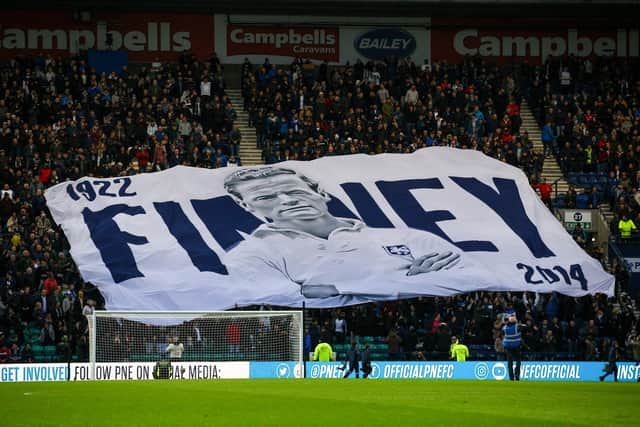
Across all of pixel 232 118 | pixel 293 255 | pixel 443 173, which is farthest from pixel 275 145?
pixel 293 255

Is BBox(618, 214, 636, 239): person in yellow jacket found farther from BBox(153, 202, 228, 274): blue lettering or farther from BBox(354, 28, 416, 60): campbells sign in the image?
BBox(354, 28, 416, 60): campbells sign

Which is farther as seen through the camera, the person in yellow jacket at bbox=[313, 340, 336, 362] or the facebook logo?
the facebook logo

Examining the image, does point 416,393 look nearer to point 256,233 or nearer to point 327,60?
point 256,233

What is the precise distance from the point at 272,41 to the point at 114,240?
71.0ft

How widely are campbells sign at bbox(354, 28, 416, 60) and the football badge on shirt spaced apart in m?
20.5

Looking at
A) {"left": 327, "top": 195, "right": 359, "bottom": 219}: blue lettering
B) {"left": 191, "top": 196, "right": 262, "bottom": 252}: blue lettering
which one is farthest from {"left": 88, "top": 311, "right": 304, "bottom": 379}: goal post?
{"left": 327, "top": 195, "right": 359, "bottom": 219}: blue lettering

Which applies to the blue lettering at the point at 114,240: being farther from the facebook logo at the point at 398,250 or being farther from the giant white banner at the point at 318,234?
the facebook logo at the point at 398,250

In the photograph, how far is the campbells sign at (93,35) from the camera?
49500 millimetres

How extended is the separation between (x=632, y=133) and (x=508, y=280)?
15360 mm

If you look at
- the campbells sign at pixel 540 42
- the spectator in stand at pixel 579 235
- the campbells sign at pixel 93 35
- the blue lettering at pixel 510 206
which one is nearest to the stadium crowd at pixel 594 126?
the spectator in stand at pixel 579 235

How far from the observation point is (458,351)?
107 ft

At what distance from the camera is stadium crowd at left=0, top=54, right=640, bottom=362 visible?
33.7 m

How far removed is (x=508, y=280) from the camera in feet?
104

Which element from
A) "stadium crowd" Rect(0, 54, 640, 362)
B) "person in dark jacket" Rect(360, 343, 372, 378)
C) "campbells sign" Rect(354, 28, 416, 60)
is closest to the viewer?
"person in dark jacket" Rect(360, 343, 372, 378)
